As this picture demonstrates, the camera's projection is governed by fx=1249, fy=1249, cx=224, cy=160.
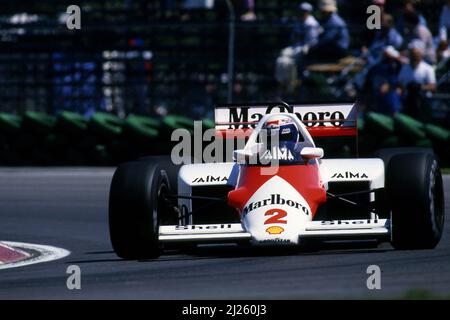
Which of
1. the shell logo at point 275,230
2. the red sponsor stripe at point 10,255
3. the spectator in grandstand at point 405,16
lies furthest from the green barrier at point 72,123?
the shell logo at point 275,230

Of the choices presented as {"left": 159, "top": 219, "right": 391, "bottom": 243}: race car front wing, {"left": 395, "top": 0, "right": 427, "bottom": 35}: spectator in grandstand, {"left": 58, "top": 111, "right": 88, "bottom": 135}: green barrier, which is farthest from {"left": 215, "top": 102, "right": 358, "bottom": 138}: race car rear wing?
A: {"left": 58, "top": 111, "right": 88, "bottom": 135}: green barrier

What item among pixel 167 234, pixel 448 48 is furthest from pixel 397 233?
pixel 448 48

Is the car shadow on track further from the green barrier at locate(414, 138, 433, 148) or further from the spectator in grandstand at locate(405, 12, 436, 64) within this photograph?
the spectator in grandstand at locate(405, 12, 436, 64)

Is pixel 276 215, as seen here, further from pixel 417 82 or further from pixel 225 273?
pixel 417 82

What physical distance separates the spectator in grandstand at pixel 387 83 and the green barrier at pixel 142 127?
345 centimetres

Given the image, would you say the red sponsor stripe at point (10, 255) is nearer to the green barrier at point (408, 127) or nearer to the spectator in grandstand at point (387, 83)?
the green barrier at point (408, 127)

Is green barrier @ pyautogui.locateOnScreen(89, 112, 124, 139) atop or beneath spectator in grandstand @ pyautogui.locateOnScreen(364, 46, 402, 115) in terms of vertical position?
beneath

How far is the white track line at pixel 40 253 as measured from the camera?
1034 cm

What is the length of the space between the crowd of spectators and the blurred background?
0.07 feet

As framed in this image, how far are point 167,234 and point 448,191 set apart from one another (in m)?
5.88

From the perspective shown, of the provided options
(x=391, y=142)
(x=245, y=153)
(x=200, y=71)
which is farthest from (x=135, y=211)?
(x=200, y=71)

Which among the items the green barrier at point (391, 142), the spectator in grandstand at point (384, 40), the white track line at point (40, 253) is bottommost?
the white track line at point (40, 253)

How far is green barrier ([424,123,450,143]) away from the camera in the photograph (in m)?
17.2
